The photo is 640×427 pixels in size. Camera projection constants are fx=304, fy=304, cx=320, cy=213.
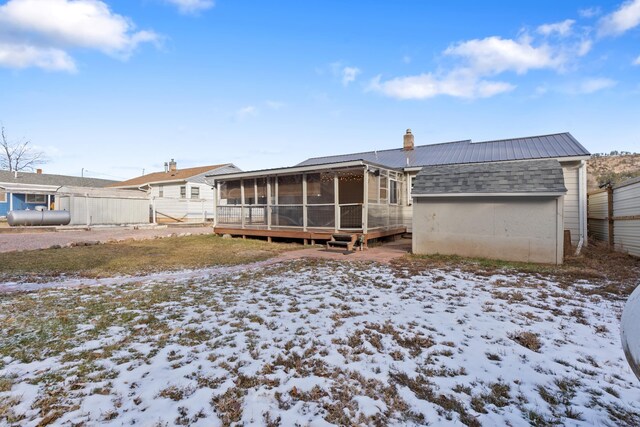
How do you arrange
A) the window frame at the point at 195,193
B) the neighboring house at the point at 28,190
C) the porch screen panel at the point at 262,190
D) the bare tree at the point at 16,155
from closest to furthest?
the porch screen panel at the point at 262,190
the neighboring house at the point at 28,190
the window frame at the point at 195,193
the bare tree at the point at 16,155

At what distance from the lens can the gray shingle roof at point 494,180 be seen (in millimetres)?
7793

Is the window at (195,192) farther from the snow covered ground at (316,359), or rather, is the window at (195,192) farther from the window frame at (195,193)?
the snow covered ground at (316,359)

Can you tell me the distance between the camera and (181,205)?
2514cm

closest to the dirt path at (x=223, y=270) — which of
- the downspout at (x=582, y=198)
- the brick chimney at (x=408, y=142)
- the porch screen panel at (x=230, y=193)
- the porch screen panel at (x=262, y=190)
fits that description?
the porch screen panel at (x=262, y=190)

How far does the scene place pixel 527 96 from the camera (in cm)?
1356

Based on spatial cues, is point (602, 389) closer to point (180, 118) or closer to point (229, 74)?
point (229, 74)

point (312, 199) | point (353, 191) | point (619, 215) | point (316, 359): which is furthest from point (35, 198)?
point (619, 215)

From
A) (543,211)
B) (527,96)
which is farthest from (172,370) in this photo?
(527,96)

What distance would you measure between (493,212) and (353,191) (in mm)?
6724

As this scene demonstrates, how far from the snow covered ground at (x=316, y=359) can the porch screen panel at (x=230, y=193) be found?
362 inches

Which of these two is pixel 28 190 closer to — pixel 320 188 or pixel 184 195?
pixel 184 195

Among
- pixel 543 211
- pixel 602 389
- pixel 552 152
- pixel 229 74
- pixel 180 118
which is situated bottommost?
pixel 602 389

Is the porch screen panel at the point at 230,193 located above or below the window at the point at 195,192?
below

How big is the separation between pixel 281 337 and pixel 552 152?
12.6 metres
